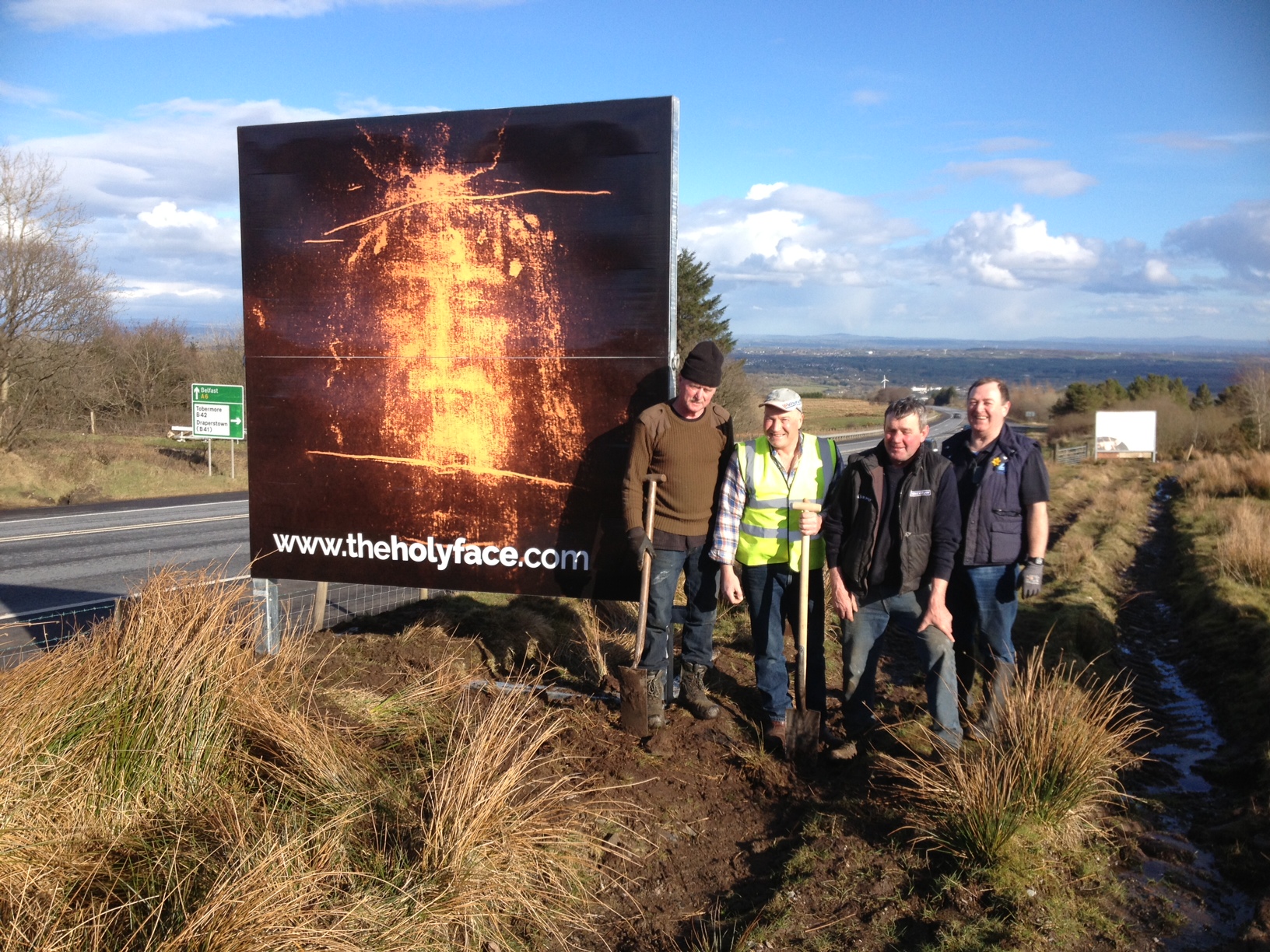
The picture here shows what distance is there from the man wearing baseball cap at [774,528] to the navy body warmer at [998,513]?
777 mm

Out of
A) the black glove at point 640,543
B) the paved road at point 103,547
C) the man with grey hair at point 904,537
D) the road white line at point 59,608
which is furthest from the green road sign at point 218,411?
the man with grey hair at point 904,537

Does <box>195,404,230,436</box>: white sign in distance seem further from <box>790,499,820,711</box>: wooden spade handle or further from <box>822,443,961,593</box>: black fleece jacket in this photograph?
<box>822,443,961,593</box>: black fleece jacket

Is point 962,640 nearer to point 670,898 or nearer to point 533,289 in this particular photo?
point 670,898

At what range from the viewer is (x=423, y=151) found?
592 centimetres

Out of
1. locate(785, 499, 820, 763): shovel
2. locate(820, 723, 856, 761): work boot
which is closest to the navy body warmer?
locate(785, 499, 820, 763): shovel

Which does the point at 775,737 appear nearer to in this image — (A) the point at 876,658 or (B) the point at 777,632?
(B) the point at 777,632

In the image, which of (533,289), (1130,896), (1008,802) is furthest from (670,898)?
(533,289)

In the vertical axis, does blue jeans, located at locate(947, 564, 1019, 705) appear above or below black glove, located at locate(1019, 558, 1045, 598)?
below

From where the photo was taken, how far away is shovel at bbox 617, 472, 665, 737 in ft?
17.0

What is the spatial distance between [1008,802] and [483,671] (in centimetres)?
344

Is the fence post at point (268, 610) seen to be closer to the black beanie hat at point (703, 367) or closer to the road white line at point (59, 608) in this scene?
the road white line at point (59, 608)

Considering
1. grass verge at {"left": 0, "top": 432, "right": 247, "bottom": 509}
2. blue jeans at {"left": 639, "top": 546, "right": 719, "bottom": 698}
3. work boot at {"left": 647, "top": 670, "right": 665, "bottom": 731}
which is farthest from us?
grass verge at {"left": 0, "top": 432, "right": 247, "bottom": 509}

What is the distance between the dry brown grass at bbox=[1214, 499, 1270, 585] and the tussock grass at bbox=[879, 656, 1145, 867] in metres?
8.19

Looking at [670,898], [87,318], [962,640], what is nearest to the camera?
[670,898]
